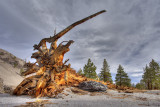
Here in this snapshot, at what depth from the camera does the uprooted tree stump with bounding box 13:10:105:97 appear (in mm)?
4840

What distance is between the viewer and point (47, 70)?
574 centimetres

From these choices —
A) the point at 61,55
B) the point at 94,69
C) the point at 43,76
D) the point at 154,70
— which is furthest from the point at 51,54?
the point at 154,70

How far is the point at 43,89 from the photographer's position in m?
4.97

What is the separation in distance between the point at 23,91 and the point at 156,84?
35.2m

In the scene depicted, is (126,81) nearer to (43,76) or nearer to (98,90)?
(98,90)

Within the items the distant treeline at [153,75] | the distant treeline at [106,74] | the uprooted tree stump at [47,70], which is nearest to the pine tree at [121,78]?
the distant treeline at [106,74]

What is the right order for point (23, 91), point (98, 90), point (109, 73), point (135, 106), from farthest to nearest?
1. point (109, 73)
2. point (98, 90)
3. point (23, 91)
4. point (135, 106)

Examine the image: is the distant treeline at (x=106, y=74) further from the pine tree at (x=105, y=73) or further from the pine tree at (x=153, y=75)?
the pine tree at (x=153, y=75)

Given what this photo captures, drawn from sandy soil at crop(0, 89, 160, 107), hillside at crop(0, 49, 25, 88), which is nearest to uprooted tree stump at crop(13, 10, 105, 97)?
sandy soil at crop(0, 89, 160, 107)

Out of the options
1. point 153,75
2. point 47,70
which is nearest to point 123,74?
point 153,75

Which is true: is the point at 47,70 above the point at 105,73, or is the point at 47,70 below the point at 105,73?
above

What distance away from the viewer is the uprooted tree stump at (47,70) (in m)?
4.84

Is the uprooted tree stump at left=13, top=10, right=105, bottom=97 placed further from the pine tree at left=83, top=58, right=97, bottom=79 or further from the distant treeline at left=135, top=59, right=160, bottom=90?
the distant treeline at left=135, top=59, right=160, bottom=90

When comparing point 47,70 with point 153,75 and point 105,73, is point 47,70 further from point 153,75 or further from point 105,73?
point 153,75
